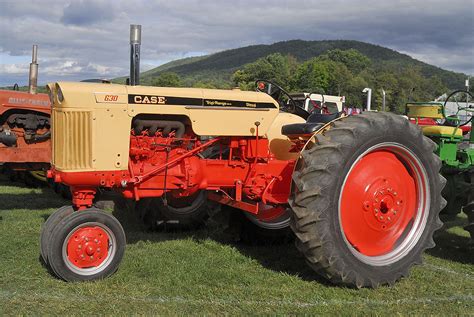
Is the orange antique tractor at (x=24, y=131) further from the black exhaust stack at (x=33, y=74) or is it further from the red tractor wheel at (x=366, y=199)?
the red tractor wheel at (x=366, y=199)

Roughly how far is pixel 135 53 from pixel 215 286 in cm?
203

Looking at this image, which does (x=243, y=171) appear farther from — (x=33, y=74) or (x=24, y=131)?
(x=33, y=74)

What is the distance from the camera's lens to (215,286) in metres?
3.87

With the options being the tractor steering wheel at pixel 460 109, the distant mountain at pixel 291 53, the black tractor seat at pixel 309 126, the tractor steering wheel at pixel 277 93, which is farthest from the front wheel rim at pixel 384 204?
the distant mountain at pixel 291 53

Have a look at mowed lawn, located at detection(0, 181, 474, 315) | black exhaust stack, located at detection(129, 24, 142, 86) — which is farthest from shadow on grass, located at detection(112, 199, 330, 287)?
black exhaust stack, located at detection(129, 24, 142, 86)

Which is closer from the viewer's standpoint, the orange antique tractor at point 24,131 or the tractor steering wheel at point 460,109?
the tractor steering wheel at point 460,109

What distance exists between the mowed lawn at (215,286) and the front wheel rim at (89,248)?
0.44ft

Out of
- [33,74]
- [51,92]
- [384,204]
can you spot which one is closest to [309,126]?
[384,204]

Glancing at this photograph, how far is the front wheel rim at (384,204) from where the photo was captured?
3930mm

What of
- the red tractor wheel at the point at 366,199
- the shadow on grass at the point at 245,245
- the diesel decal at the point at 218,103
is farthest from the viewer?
the shadow on grass at the point at 245,245

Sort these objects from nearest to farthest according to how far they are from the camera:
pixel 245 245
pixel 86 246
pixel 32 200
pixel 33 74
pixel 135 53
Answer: pixel 86 246, pixel 135 53, pixel 245 245, pixel 32 200, pixel 33 74

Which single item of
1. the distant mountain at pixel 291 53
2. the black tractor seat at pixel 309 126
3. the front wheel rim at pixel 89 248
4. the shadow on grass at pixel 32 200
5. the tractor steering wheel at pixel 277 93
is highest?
the distant mountain at pixel 291 53

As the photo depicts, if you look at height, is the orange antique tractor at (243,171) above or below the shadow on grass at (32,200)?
above

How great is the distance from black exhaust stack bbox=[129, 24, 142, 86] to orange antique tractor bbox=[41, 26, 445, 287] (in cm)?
2
